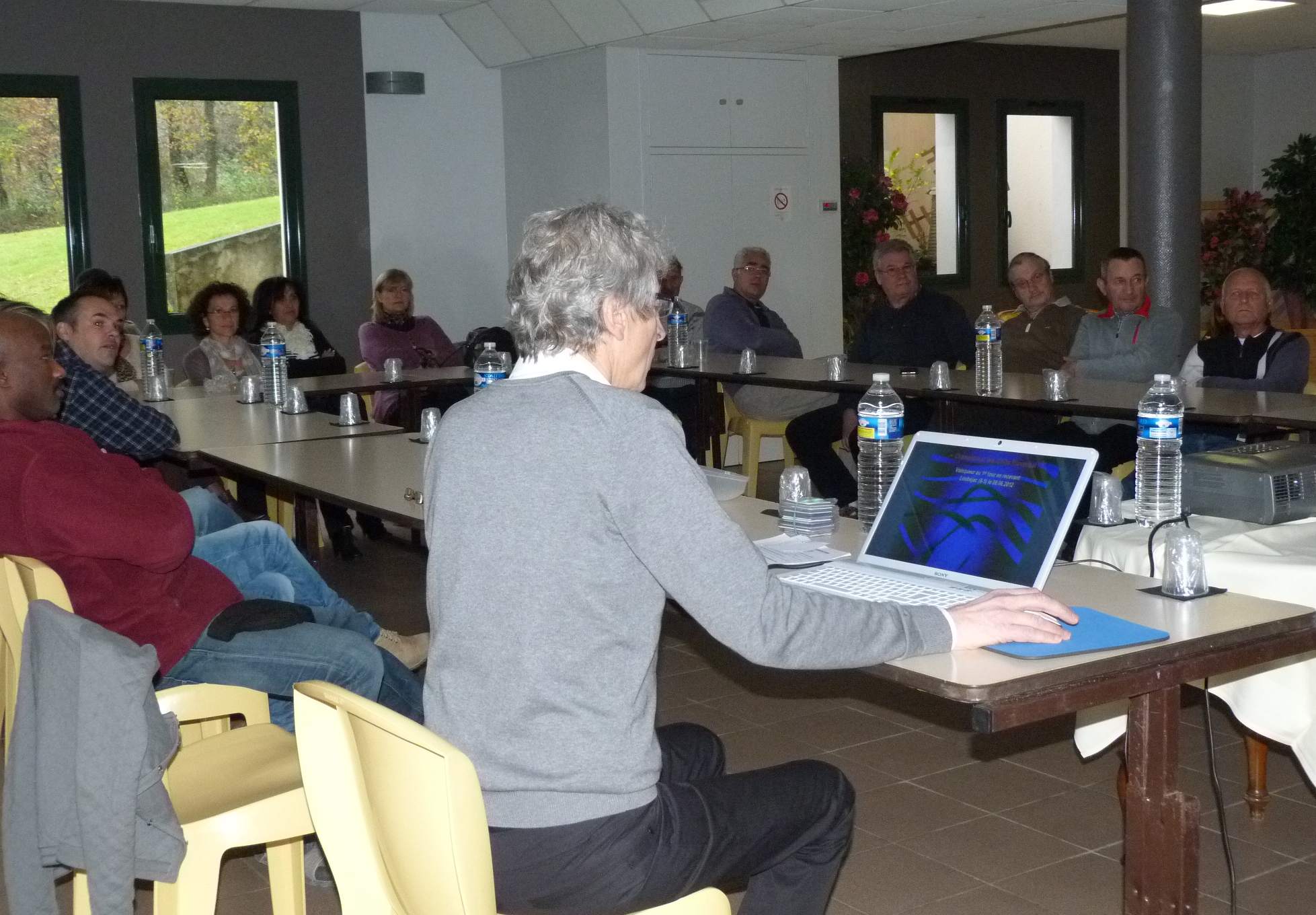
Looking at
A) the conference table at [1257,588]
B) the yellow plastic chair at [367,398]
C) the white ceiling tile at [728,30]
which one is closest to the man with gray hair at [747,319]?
the white ceiling tile at [728,30]

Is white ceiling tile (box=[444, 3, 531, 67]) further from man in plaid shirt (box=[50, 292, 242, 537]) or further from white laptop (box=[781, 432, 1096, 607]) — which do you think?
white laptop (box=[781, 432, 1096, 607])

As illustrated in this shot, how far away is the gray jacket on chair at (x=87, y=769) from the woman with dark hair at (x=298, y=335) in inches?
180

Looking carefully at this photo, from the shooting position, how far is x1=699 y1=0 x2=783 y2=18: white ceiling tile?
23.3 feet

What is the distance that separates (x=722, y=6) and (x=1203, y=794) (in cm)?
516

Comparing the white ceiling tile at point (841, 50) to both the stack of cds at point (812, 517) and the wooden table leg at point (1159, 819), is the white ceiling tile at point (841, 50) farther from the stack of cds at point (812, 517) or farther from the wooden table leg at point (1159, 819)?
the wooden table leg at point (1159, 819)

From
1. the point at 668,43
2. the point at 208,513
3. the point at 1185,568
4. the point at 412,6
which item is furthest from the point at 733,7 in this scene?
the point at 1185,568

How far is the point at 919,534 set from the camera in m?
2.34

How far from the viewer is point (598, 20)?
7836 mm

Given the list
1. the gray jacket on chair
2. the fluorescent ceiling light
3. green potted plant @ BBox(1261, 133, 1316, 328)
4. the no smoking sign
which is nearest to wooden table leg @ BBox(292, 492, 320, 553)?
the gray jacket on chair

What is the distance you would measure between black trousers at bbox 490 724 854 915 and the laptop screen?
450 mm

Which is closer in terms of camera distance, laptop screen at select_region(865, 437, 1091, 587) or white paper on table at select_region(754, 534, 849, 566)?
laptop screen at select_region(865, 437, 1091, 587)

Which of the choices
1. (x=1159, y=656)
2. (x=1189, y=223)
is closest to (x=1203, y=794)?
(x=1159, y=656)

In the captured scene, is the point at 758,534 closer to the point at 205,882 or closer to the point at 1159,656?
the point at 1159,656

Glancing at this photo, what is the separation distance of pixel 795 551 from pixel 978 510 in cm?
39
